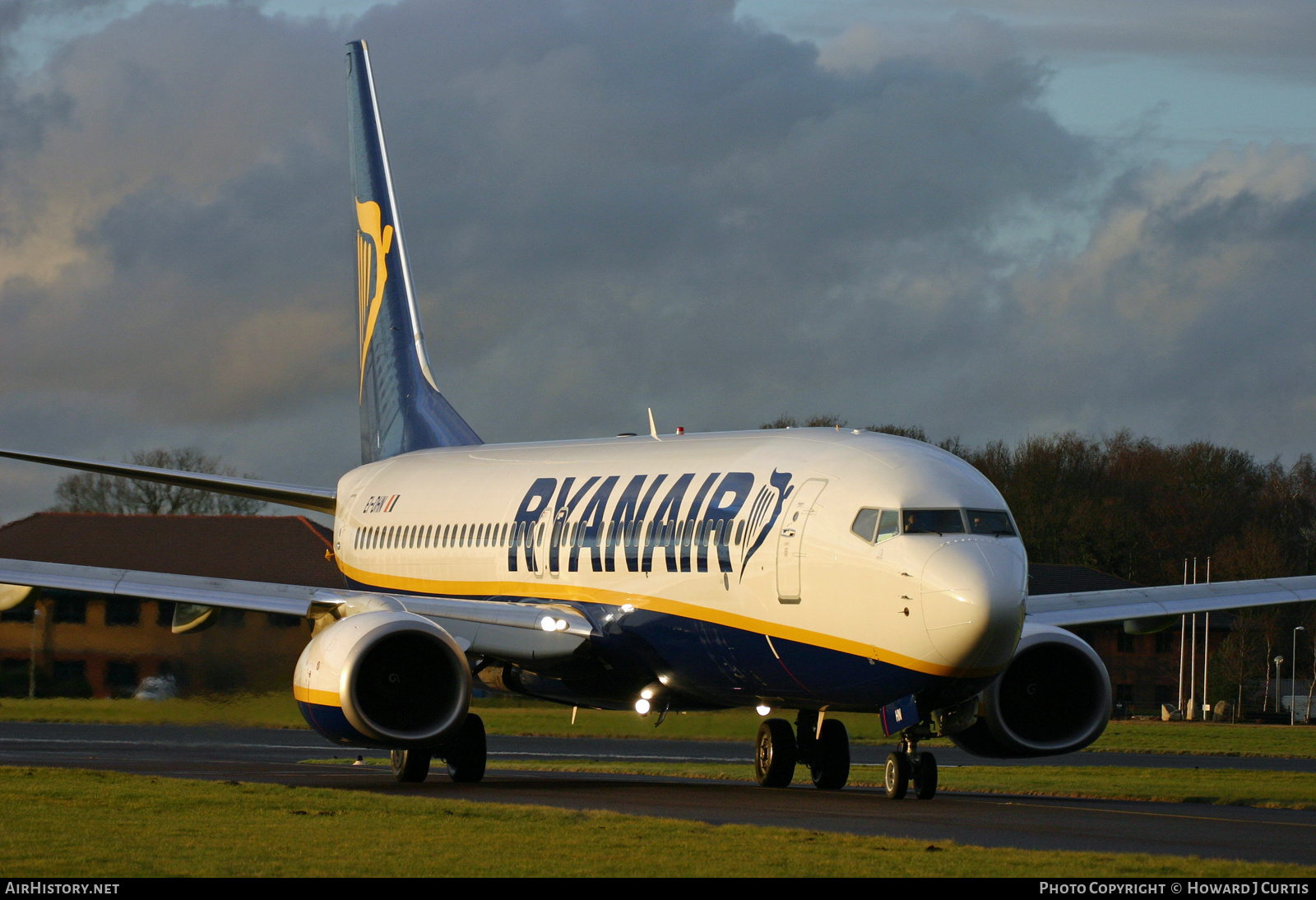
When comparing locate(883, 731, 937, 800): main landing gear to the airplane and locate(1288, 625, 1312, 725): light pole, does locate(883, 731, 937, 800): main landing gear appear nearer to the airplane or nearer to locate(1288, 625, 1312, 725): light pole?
the airplane

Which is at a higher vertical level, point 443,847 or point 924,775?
point 924,775

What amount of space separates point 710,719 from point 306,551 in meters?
47.2

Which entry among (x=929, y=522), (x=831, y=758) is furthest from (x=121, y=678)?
(x=929, y=522)

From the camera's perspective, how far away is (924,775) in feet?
60.0

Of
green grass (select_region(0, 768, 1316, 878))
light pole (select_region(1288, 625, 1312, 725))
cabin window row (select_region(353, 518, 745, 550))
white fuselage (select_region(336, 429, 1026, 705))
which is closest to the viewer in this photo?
green grass (select_region(0, 768, 1316, 878))

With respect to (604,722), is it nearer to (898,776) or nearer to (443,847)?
(898,776)

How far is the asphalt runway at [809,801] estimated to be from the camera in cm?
1464

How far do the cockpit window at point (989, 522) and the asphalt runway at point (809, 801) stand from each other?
262 cm

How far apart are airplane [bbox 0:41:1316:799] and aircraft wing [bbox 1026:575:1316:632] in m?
0.04

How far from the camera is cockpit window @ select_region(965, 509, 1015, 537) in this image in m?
17.0

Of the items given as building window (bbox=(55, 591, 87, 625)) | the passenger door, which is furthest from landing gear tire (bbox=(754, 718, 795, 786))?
building window (bbox=(55, 591, 87, 625))

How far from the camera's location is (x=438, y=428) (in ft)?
100

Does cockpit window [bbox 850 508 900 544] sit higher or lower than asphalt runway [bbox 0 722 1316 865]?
higher

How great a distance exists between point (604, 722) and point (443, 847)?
1894 cm
